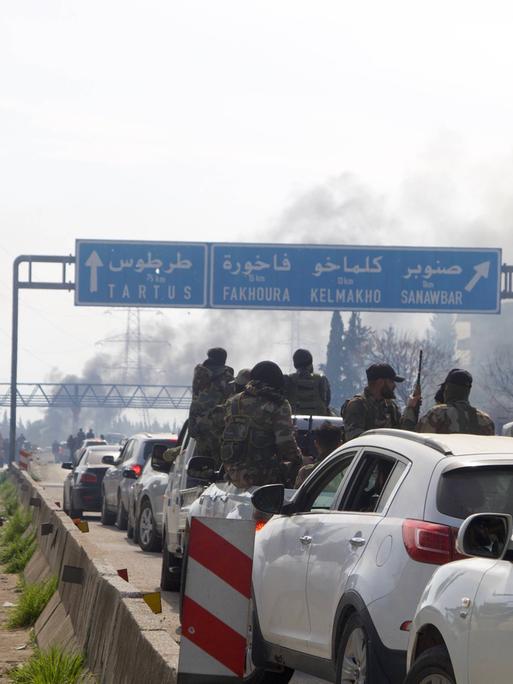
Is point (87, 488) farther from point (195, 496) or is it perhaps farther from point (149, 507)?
point (195, 496)

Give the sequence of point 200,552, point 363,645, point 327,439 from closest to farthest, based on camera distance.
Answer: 1. point 363,645
2. point 200,552
3. point 327,439

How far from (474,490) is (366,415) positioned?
18.5ft

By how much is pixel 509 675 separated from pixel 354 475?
2901mm

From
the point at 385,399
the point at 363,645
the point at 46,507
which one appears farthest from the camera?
the point at 46,507

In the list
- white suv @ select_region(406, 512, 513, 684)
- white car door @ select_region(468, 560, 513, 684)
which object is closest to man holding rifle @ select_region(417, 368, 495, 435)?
white suv @ select_region(406, 512, 513, 684)

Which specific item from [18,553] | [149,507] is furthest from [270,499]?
[149,507]

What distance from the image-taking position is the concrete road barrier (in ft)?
21.7

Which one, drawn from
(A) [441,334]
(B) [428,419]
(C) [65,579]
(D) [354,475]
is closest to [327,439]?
(B) [428,419]

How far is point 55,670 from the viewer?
27.2 feet

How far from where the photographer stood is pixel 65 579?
10555mm

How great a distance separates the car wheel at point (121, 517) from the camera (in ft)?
76.8

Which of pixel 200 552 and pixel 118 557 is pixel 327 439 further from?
pixel 118 557

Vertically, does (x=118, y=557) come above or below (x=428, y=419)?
below

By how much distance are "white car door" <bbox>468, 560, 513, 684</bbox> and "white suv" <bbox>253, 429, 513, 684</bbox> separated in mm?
1274
